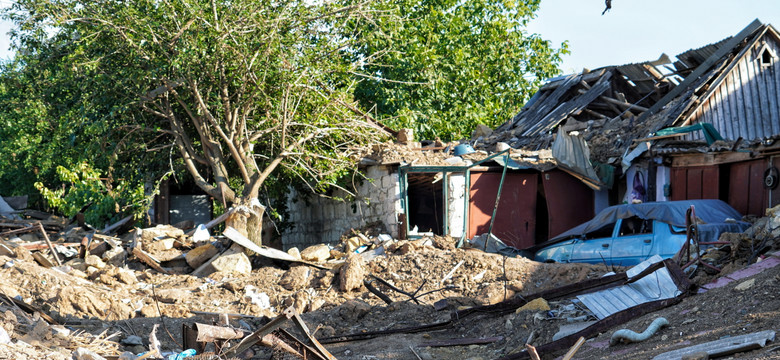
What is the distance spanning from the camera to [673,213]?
11578 millimetres

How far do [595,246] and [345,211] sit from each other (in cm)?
641

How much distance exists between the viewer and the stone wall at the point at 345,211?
15062mm

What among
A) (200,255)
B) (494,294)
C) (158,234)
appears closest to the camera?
(494,294)

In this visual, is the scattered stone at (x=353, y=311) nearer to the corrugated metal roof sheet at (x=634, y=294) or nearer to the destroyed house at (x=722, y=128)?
the corrugated metal roof sheet at (x=634, y=294)

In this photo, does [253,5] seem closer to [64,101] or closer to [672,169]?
[64,101]

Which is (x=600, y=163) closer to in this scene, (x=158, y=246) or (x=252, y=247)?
(x=252, y=247)

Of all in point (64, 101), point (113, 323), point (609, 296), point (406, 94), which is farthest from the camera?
point (406, 94)

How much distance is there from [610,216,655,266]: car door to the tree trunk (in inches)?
264

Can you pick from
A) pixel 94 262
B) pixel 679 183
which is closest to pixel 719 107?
pixel 679 183

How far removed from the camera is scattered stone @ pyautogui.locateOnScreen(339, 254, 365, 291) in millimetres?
11938

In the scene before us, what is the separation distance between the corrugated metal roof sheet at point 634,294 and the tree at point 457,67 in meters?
11.4

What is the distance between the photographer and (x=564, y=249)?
43.3ft

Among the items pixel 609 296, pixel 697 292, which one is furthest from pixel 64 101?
pixel 697 292

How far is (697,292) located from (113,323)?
729cm
